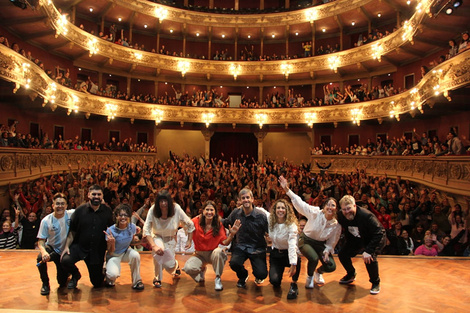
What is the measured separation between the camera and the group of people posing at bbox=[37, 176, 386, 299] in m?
4.54

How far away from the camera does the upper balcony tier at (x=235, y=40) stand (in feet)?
61.0

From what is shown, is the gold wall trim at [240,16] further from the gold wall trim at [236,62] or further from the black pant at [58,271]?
the black pant at [58,271]

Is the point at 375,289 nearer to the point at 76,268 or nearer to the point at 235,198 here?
the point at 76,268

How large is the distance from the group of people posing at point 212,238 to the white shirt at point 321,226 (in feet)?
0.04

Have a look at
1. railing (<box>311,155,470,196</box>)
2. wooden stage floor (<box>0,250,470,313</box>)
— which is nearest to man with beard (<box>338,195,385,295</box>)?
wooden stage floor (<box>0,250,470,313</box>)

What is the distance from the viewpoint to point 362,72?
22.0 m

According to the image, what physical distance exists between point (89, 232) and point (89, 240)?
0.10 metres

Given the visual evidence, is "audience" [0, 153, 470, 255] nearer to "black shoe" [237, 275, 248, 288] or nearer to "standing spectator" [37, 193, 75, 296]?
"standing spectator" [37, 193, 75, 296]

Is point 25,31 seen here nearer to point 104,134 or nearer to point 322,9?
point 104,134

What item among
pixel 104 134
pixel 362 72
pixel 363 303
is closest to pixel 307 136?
pixel 362 72

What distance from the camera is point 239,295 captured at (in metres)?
4.49

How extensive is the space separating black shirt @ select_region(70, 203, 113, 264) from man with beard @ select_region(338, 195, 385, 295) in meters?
3.28

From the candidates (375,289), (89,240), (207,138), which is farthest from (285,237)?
(207,138)

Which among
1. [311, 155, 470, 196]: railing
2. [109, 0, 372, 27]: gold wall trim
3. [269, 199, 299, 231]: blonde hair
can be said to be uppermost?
[109, 0, 372, 27]: gold wall trim
